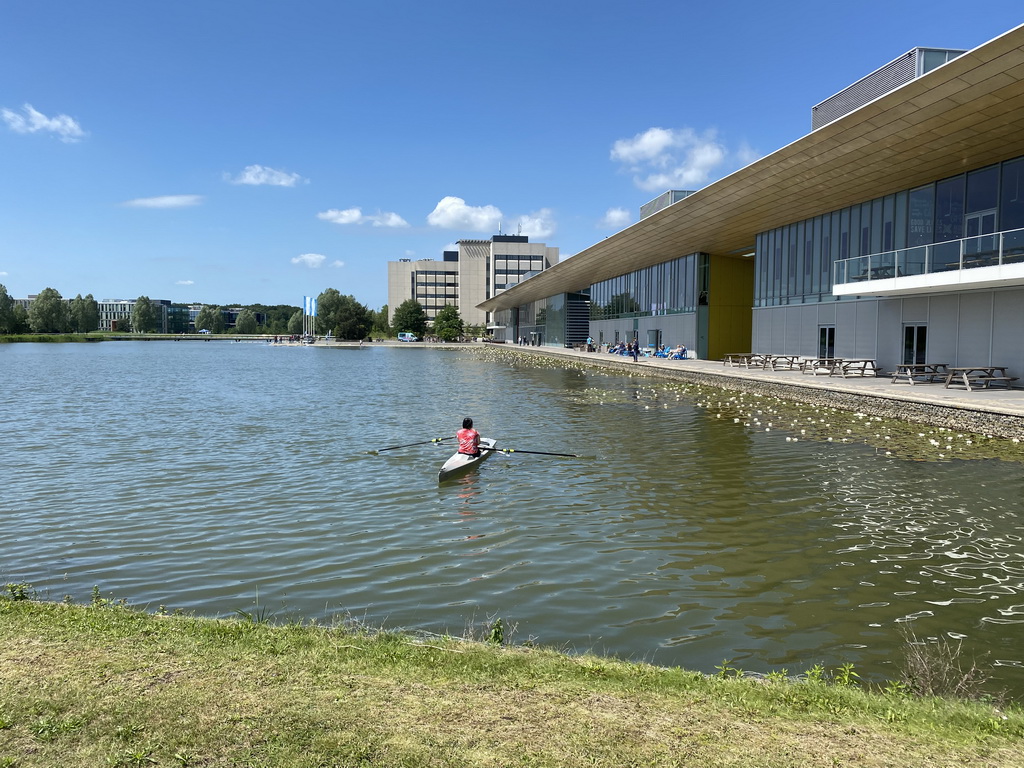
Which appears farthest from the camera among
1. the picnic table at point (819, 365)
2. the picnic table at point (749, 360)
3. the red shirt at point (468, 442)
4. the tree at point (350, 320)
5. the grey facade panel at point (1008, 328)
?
the tree at point (350, 320)

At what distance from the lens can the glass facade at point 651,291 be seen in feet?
188

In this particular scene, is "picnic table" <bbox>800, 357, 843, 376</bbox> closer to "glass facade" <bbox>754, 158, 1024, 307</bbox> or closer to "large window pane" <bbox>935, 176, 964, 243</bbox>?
"glass facade" <bbox>754, 158, 1024, 307</bbox>

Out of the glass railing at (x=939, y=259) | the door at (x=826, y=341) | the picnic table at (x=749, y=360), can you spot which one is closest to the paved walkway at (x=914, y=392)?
the door at (x=826, y=341)

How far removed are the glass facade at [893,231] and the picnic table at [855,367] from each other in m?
4.21

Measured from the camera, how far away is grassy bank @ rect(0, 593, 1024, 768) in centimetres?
428

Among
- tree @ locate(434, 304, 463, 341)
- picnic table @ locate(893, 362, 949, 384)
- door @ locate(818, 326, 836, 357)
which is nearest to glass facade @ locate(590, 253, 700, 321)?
door @ locate(818, 326, 836, 357)

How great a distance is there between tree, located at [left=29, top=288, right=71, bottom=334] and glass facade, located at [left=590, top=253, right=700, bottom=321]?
136 metres

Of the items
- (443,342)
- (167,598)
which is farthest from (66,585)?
(443,342)

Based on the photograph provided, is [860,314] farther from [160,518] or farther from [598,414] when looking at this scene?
[160,518]

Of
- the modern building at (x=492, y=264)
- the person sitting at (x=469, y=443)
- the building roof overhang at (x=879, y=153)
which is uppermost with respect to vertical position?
the modern building at (x=492, y=264)

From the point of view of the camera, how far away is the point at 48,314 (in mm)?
160875

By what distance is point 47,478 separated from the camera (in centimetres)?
1509

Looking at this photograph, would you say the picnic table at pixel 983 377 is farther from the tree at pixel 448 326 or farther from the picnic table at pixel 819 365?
the tree at pixel 448 326

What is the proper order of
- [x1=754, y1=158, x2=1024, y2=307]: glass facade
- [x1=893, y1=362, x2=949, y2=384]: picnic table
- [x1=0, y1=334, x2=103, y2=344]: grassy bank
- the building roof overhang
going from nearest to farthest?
the building roof overhang < [x1=754, y1=158, x2=1024, y2=307]: glass facade < [x1=893, y1=362, x2=949, y2=384]: picnic table < [x1=0, y1=334, x2=103, y2=344]: grassy bank
